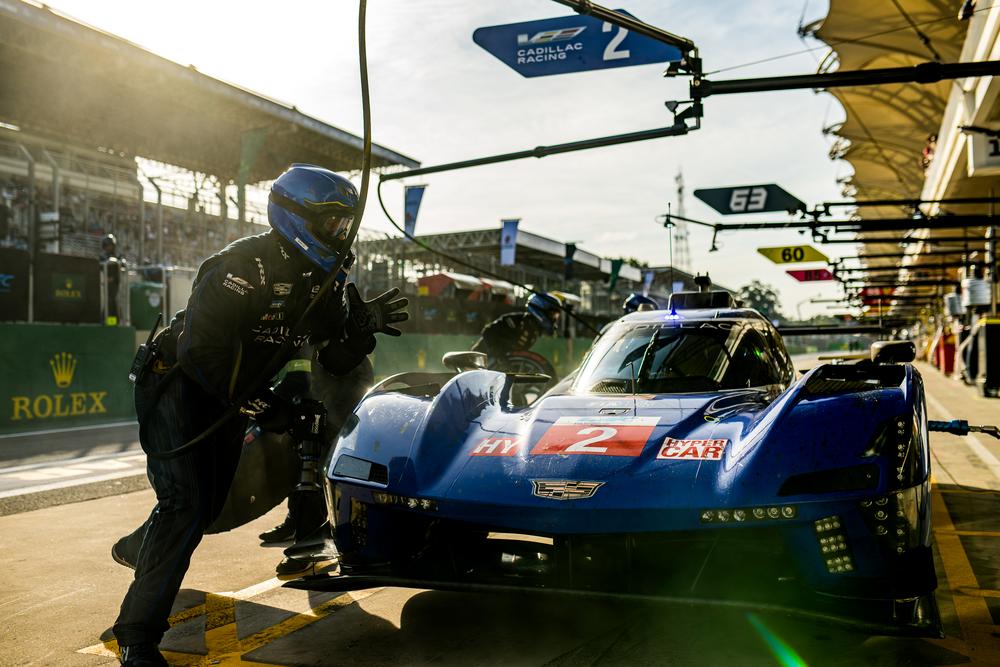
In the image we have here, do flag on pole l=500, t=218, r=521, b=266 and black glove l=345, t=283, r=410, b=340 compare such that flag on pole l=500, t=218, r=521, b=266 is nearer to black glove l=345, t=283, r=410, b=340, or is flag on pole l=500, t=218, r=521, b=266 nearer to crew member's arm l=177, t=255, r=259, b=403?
black glove l=345, t=283, r=410, b=340

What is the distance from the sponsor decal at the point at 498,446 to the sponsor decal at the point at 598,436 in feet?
0.29

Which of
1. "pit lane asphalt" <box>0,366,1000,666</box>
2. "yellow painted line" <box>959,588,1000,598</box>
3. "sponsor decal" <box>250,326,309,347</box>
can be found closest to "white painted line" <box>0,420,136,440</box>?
"pit lane asphalt" <box>0,366,1000,666</box>

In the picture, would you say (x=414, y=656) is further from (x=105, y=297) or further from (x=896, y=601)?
(x=105, y=297)

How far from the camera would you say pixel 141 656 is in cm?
270

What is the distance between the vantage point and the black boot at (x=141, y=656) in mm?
2686

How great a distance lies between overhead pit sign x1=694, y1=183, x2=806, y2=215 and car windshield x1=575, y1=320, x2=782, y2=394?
7.72 m

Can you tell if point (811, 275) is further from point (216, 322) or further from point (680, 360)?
point (216, 322)

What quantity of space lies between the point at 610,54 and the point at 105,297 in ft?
42.0

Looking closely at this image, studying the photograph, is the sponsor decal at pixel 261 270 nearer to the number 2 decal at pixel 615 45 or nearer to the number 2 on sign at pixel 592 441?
the number 2 on sign at pixel 592 441

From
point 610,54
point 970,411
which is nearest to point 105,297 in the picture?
point 610,54

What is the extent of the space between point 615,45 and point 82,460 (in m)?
6.46

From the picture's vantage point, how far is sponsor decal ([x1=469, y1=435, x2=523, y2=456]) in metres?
3.18

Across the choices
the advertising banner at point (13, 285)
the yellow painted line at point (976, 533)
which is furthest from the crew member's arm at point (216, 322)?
the advertising banner at point (13, 285)

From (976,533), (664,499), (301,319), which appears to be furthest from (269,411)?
(976,533)
